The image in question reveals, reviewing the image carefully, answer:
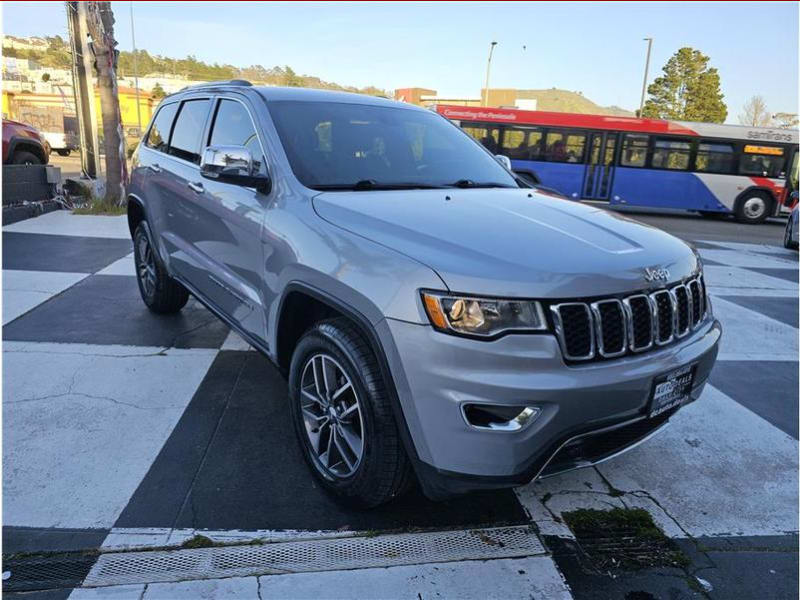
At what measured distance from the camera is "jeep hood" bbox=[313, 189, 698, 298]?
7.06 ft

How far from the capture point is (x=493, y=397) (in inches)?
81.1

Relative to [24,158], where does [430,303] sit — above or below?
above

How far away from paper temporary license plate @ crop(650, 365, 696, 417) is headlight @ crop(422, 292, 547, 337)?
65cm

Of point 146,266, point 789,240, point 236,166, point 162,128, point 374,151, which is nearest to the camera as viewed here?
point 236,166

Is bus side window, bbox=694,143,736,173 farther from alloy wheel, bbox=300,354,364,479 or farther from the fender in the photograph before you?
alloy wheel, bbox=300,354,364,479

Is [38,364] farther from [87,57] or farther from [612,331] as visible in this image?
[87,57]

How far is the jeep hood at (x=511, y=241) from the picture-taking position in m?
2.15

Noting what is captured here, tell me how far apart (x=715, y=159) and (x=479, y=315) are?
19154 mm

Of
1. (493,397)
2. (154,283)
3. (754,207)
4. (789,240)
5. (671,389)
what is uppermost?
(493,397)

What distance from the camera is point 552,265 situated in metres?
2.22

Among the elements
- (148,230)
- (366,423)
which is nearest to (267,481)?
(366,423)

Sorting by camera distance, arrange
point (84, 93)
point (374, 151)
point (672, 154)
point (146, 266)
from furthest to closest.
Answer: point (672, 154), point (84, 93), point (146, 266), point (374, 151)

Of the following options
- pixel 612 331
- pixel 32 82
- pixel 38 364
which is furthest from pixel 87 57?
pixel 32 82

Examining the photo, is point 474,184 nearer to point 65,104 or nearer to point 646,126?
point 646,126
